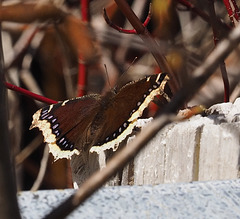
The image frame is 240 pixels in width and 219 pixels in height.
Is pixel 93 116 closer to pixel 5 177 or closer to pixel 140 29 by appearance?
pixel 140 29

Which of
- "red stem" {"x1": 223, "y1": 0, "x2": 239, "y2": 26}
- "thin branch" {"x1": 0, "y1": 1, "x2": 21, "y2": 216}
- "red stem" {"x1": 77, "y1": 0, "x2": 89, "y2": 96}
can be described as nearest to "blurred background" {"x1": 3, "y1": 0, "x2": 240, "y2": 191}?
"red stem" {"x1": 77, "y1": 0, "x2": 89, "y2": 96}

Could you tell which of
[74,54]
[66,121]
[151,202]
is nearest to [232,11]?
[66,121]

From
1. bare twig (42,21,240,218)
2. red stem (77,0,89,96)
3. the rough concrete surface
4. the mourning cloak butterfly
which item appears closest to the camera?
bare twig (42,21,240,218)

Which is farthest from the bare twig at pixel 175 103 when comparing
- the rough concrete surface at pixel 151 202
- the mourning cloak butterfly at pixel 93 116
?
the mourning cloak butterfly at pixel 93 116

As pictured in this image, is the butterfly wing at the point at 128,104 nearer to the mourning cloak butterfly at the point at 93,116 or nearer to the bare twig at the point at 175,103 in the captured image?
the mourning cloak butterfly at the point at 93,116

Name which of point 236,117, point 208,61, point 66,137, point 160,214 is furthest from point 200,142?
point 208,61

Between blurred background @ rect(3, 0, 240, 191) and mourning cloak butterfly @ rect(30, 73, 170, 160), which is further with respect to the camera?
blurred background @ rect(3, 0, 240, 191)

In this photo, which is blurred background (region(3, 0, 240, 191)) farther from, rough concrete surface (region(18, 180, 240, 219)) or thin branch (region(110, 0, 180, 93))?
rough concrete surface (region(18, 180, 240, 219))

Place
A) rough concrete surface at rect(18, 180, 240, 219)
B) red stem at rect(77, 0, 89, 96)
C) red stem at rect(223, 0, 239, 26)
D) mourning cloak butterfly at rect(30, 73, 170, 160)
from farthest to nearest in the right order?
red stem at rect(77, 0, 89, 96), red stem at rect(223, 0, 239, 26), mourning cloak butterfly at rect(30, 73, 170, 160), rough concrete surface at rect(18, 180, 240, 219)

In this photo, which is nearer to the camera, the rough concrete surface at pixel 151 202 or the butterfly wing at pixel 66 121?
the rough concrete surface at pixel 151 202
